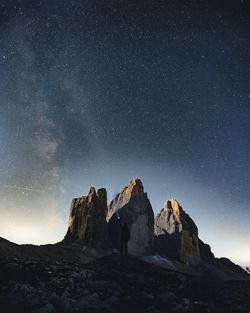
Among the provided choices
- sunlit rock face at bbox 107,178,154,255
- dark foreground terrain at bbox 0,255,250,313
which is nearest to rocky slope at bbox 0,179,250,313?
dark foreground terrain at bbox 0,255,250,313

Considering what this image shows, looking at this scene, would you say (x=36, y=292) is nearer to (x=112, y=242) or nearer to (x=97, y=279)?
(x=97, y=279)

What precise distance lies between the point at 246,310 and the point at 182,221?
234 ft

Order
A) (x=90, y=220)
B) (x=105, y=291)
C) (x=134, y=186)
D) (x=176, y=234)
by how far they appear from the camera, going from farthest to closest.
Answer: (x=176, y=234)
(x=134, y=186)
(x=90, y=220)
(x=105, y=291)

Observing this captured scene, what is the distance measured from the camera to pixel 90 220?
71000 millimetres

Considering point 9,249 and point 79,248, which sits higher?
point 79,248

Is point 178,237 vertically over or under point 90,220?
over

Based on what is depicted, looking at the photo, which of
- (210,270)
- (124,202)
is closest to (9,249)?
(124,202)

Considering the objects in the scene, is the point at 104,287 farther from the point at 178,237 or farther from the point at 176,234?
the point at 176,234

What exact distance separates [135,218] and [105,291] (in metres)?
55.6

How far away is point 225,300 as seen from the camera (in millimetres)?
24125

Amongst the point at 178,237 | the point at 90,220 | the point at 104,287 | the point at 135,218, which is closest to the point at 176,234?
the point at 178,237

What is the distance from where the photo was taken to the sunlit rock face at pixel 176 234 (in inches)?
3307

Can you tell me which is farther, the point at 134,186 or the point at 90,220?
the point at 134,186

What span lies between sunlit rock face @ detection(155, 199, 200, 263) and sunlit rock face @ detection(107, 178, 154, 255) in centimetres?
713
